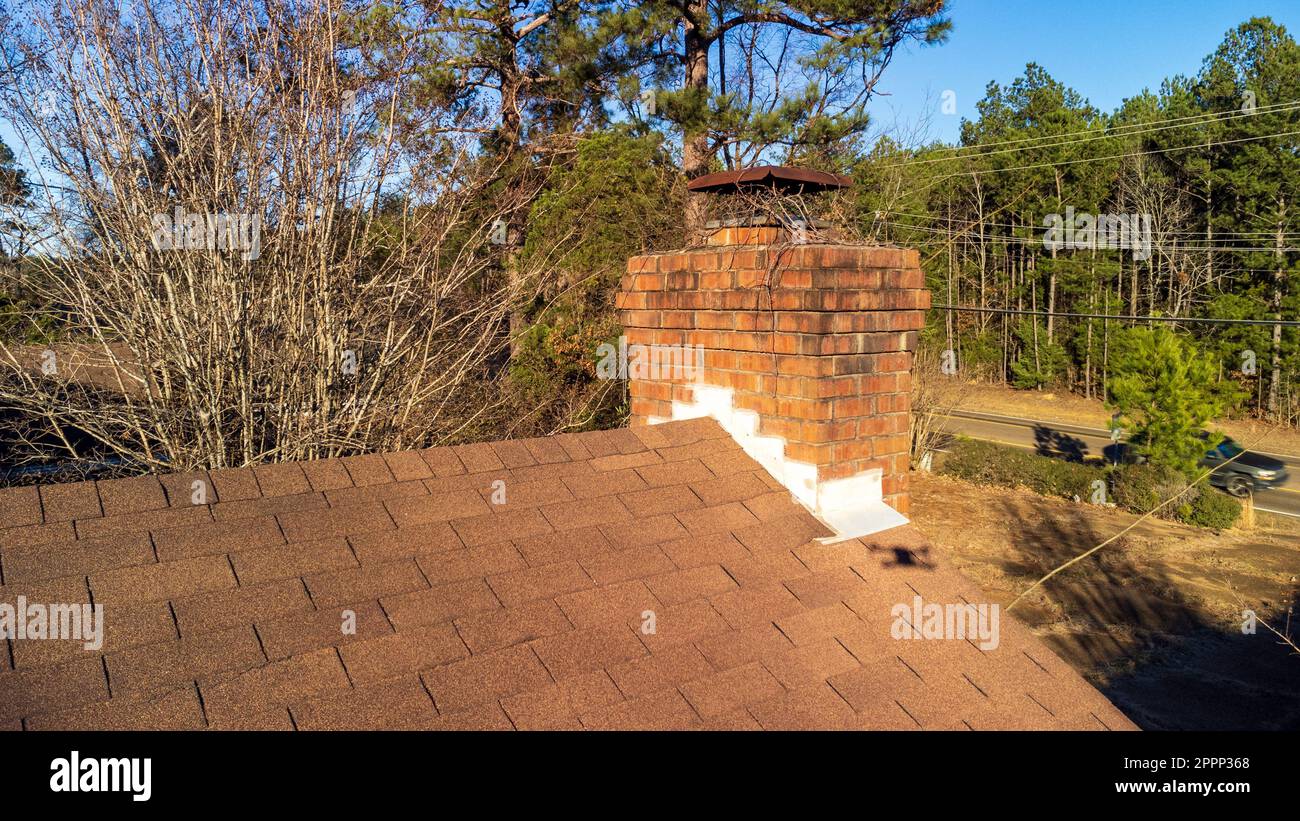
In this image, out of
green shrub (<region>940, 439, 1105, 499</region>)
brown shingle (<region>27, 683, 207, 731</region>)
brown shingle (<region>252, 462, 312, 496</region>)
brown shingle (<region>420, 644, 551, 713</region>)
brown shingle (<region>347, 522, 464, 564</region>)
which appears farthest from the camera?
green shrub (<region>940, 439, 1105, 499</region>)

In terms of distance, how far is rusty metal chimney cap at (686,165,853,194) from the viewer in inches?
130

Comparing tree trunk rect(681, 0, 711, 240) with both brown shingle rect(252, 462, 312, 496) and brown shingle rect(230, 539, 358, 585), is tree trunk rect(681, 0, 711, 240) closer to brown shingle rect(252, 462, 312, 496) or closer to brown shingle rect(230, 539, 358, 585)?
brown shingle rect(252, 462, 312, 496)

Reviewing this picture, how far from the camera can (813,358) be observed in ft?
8.70

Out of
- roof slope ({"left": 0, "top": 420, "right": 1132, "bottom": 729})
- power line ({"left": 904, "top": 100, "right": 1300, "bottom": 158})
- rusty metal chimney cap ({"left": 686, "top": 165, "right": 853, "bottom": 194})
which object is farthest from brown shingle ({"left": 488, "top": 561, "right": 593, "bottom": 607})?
power line ({"left": 904, "top": 100, "right": 1300, "bottom": 158})

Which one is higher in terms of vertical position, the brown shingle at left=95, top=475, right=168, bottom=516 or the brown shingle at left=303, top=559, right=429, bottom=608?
the brown shingle at left=95, top=475, right=168, bottom=516

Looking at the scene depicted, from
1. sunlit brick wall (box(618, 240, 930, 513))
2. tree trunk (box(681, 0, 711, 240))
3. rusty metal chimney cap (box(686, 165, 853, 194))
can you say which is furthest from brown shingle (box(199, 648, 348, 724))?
tree trunk (box(681, 0, 711, 240))

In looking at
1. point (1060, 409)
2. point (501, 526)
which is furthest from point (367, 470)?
point (1060, 409)

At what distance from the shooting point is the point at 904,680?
206 cm

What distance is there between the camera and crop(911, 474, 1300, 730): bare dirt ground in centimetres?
834

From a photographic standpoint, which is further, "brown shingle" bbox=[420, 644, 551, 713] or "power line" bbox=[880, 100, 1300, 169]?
"power line" bbox=[880, 100, 1300, 169]

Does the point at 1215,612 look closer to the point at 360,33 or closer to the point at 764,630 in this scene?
the point at 764,630

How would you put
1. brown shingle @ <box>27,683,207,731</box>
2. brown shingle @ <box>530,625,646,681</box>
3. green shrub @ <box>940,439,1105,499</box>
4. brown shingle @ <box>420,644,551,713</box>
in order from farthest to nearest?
green shrub @ <box>940,439,1105,499</box>, brown shingle @ <box>530,625,646,681</box>, brown shingle @ <box>420,644,551,713</box>, brown shingle @ <box>27,683,207,731</box>

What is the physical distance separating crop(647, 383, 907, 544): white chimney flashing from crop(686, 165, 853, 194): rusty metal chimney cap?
917 mm

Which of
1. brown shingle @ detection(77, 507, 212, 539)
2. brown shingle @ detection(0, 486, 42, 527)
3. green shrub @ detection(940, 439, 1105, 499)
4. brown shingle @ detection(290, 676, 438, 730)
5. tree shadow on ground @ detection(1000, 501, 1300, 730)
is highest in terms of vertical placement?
brown shingle @ detection(0, 486, 42, 527)
